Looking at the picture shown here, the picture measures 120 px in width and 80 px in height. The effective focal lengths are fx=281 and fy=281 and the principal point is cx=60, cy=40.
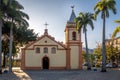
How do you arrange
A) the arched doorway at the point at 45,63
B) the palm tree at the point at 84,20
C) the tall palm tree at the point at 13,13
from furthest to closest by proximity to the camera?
the arched doorway at the point at 45,63 < the palm tree at the point at 84,20 < the tall palm tree at the point at 13,13

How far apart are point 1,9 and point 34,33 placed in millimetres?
27028

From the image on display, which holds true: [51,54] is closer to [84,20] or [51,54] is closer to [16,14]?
[84,20]

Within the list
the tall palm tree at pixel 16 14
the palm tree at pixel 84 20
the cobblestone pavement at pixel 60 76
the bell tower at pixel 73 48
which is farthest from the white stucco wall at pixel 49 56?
the cobblestone pavement at pixel 60 76

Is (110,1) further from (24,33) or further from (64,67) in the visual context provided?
(24,33)

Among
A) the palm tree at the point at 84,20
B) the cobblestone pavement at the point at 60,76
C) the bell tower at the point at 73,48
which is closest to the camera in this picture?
the cobblestone pavement at the point at 60,76

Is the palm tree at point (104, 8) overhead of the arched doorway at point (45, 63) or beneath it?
overhead

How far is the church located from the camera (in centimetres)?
5447

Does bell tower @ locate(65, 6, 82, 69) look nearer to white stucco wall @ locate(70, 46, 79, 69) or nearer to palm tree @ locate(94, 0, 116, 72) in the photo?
white stucco wall @ locate(70, 46, 79, 69)

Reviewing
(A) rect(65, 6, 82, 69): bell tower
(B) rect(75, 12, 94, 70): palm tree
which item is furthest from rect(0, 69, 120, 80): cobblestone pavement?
(B) rect(75, 12, 94, 70): palm tree

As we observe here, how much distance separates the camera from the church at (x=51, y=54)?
179 feet

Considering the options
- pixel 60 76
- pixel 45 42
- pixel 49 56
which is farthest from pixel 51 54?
pixel 60 76

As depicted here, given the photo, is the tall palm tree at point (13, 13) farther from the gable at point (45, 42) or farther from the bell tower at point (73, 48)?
the bell tower at point (73, 48)

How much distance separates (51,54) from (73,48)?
14.7ft

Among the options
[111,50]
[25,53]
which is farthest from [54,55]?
[111,50]
